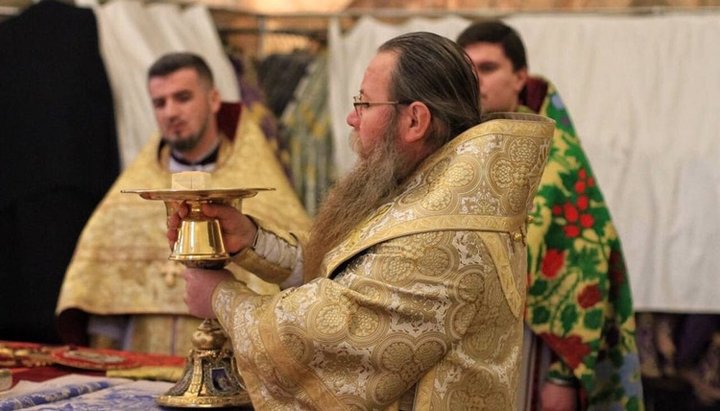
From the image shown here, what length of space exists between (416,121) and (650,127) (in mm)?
3458

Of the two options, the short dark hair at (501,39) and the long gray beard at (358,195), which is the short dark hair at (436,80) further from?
the short dark hair at (501,39)

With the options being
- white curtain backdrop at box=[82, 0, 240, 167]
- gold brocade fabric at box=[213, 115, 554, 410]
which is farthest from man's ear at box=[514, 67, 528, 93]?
white curtain backdrop at box=[82, 0, 240, 167]

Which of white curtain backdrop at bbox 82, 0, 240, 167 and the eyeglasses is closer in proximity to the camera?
the eyeglasses

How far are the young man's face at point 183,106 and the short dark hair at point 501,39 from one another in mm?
1250

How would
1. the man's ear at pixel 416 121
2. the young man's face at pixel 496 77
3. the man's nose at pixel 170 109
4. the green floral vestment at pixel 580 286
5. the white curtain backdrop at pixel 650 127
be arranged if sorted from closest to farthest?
1. the man's ear at pixel 416 121
2. the green floral vestment at pixel 580 286
3. the young man's face at pixel 496 77
4. the man's nose at pixel 170 109
5. the white curtain backdrop at pixel 650 127

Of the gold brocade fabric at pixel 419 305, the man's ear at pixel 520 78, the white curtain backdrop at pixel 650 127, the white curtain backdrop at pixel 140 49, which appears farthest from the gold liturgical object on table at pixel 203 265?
the white curtain backdrop at pixel 140 49

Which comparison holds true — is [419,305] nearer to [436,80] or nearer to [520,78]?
[436,80]

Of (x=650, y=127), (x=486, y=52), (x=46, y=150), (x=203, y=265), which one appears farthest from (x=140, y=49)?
(x=203, y=265)

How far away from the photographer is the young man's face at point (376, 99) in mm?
2896

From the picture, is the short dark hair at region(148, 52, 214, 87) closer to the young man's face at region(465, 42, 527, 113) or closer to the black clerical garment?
the black clerical garment

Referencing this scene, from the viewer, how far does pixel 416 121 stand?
9.48 ft

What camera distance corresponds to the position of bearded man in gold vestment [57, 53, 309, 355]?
505 cm

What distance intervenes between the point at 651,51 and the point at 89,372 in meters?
3.68

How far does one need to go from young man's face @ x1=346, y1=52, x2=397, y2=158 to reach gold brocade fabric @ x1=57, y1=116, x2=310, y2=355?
2096mm
